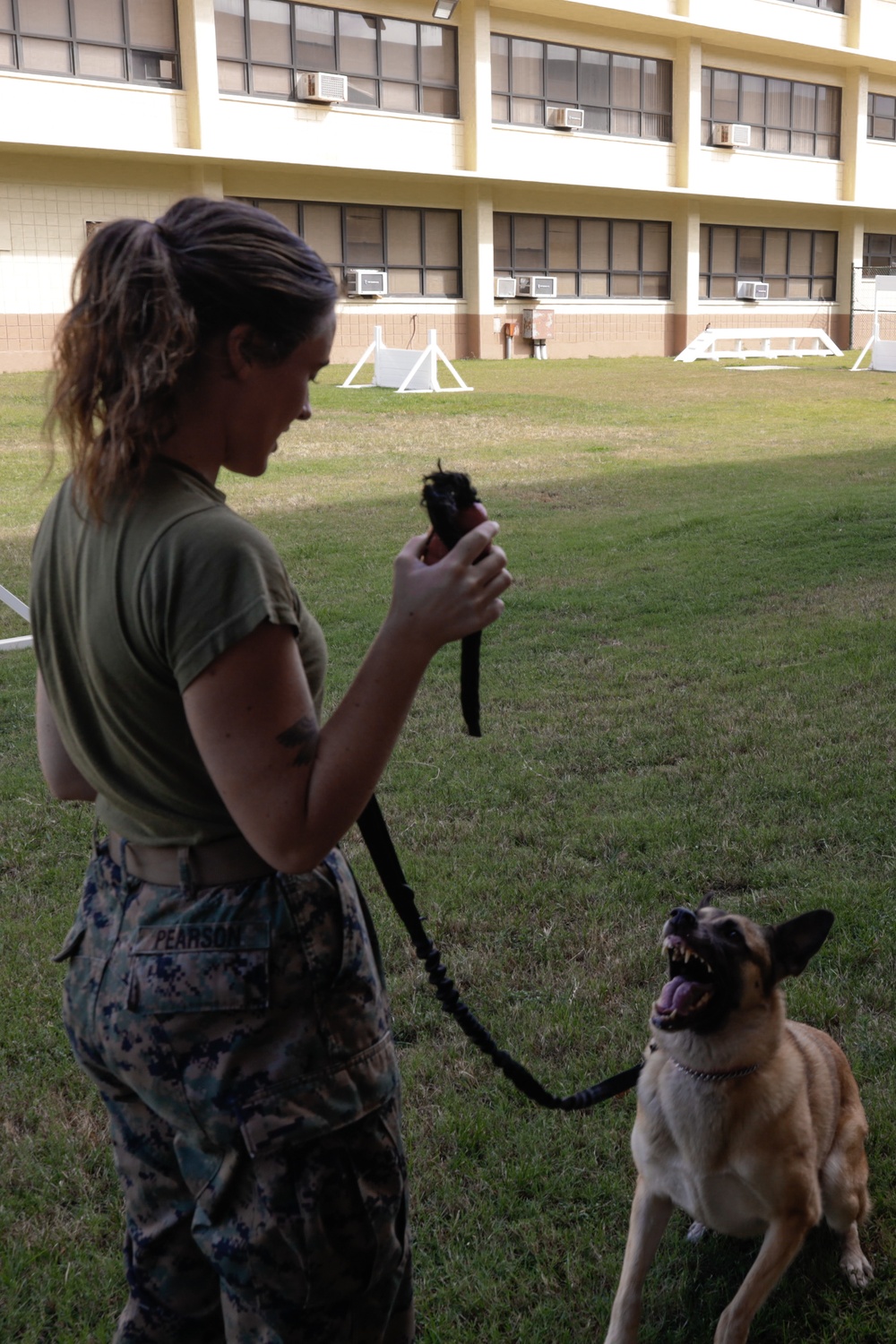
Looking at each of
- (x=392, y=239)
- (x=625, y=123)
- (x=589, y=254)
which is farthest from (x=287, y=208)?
(x=625, y=123)

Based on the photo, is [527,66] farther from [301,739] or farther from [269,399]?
[301,739]

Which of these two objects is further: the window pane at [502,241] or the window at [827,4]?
the window at [827,4]

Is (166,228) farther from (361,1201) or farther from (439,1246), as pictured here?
(439,1246)

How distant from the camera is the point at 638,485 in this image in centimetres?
1512

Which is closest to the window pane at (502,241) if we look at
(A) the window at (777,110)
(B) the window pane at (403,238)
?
Result: (B) the window pane at (403,238)

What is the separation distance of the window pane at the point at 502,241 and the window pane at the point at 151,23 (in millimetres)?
9867

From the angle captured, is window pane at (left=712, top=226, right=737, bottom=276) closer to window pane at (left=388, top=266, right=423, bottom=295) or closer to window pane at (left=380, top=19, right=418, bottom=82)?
window pane at (left=388, top=266, right=423, bottom=295)

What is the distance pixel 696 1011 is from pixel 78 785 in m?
1.39

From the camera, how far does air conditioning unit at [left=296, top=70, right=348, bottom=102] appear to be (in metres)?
29.3

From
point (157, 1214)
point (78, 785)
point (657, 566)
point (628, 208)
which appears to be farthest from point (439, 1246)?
point (628, 208)

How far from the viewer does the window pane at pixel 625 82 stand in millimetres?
35562

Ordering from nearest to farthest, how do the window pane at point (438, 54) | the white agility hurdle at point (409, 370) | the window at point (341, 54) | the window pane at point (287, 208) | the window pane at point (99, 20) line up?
the white agility hurdle at point (409, 370) → the window pane at point (99, 20) → the window at point (341, 54) → the window pane at point (287, 208) → the window pane at point (438, 54)

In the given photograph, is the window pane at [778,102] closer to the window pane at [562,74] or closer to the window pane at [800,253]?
the window pane at [800,253]

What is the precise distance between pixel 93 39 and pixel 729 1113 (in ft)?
95.3
